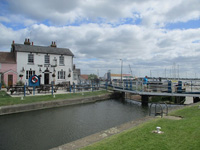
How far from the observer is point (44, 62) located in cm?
2712

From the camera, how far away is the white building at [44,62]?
25.4 metres

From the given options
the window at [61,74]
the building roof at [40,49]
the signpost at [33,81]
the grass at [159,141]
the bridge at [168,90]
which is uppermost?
the building roof at [40,49]

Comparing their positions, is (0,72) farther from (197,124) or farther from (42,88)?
(197,124)

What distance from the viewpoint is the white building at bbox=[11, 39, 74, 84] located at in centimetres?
2542

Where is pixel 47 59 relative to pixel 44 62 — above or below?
above

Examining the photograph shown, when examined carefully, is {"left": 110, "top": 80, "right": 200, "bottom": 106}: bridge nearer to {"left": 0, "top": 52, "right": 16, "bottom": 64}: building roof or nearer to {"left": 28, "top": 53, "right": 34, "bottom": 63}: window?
{"left": 28, "top": 53, "right": 34, "bottom": 63}: window

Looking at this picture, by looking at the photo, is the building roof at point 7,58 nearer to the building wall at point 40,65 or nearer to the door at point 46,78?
the building wall at point 40,65

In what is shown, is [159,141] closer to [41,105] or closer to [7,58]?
[41,105]

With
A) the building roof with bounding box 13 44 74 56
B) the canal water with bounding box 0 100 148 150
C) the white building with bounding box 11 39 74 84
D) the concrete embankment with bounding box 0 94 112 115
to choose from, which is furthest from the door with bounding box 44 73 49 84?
the canal water with bounding box 0 100 148 150

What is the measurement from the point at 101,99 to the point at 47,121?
1088cm

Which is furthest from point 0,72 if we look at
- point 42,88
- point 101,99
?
point 101,99

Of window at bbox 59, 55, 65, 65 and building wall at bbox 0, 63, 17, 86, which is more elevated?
window at bbox 59, 55, 65, 65

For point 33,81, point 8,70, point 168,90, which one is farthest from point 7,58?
point 168,90

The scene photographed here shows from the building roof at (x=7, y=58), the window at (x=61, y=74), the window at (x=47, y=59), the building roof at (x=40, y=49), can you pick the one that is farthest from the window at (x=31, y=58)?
the window at (x=61, y=74)
